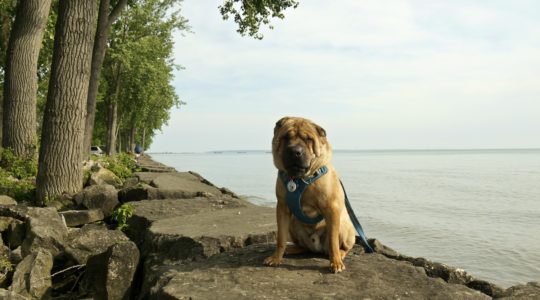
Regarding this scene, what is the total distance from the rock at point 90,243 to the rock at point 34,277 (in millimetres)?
361

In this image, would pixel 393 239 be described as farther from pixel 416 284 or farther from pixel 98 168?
pixel 416 284

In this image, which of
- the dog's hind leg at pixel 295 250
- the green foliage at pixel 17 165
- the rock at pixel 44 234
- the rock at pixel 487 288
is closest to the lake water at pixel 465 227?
the rock at pixel 487 288

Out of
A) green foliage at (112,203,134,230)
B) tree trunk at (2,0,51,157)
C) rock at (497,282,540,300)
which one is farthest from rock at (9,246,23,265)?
tree trunk at (2,0,51,157)

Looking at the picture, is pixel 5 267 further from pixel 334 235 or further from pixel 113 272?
pixel 334 235

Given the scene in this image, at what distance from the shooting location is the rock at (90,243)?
17.9 ft

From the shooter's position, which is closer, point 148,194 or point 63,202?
point 148,194

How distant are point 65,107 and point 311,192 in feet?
22.0

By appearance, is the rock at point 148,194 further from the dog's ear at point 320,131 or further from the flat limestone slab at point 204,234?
the dog's ear at point 320,131

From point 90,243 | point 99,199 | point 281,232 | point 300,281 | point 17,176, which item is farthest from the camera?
point 17,176

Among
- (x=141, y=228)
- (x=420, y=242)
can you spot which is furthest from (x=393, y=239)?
(x=141, y=228)

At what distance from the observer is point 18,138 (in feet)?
38.1

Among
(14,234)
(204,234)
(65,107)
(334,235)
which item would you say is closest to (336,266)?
(334,235)

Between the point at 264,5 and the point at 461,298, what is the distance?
14695 mm

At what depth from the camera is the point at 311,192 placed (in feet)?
12.5
